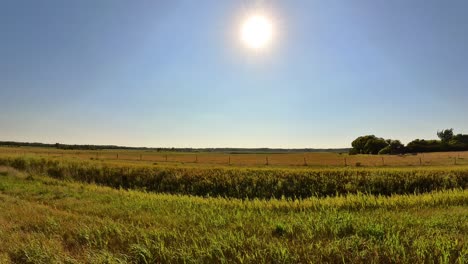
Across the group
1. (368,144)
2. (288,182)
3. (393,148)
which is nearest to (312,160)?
(288,182)

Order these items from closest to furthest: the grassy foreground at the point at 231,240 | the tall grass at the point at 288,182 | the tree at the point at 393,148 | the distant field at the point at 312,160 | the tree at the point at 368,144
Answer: the grassy foreground at the point at 231,240 → the tall grass at the point at 288,182 → the distant field at the point at 312,160 → the tree at the point at 393,148 → the tree at the point at 368,144

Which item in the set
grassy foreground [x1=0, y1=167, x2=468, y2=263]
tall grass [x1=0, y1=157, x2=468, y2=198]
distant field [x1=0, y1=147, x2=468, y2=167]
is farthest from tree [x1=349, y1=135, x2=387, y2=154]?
grassy foreground [x1=0, y1=167, x2=468, y2=263]

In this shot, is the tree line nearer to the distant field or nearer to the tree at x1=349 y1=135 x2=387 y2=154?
the tree at x1=349 y1=135 x2=387 y2=154

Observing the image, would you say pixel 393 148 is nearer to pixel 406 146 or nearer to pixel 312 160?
pixel 406 146

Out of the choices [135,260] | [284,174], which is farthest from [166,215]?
[284,174]

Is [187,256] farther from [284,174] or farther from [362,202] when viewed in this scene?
[284,174]

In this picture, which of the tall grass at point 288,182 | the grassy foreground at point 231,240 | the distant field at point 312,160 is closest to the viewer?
the grassy foreground at point 231,240

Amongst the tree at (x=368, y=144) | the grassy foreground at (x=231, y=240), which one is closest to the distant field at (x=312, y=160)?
the tree at (x=368, y=144)

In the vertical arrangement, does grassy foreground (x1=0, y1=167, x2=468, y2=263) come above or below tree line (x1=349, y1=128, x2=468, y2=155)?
below

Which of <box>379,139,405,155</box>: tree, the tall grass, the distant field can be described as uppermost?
<box>379,139,405,155</box>: tree

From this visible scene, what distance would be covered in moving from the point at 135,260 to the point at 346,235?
13.7 feet

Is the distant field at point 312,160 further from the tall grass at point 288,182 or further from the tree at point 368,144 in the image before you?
the tree at point 368,144

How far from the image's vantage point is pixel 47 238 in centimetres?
887

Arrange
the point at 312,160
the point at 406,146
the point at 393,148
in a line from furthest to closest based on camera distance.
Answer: the point at 406,146, the point at 393,148, the point at 312,160
